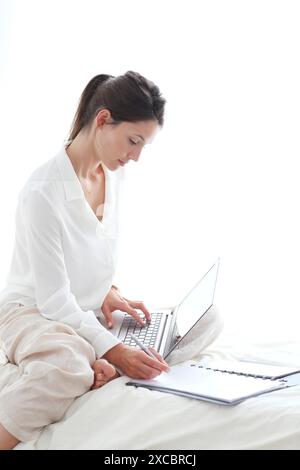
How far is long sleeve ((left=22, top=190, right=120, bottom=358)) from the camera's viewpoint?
4.54ft

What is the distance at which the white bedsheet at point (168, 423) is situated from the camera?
1.05 m

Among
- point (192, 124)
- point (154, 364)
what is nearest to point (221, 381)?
point (154, 364)

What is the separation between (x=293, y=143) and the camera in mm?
2395

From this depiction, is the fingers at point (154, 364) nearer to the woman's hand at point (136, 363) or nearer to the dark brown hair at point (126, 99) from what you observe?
the woman's hand at point (136, 363)

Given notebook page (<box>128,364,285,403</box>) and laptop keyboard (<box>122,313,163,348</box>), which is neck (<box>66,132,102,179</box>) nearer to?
laptop keyboard (<box>122,313,163,348</box>)

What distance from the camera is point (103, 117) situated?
1.51 metres

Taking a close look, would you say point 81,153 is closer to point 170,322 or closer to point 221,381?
point 170,322

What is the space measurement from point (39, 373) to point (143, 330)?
0.43 meters

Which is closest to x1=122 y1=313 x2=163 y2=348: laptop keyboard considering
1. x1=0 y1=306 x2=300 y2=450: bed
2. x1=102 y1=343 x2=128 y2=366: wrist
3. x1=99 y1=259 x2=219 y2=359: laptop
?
x1=99 y1=259 x2=219 y2=359: laptop

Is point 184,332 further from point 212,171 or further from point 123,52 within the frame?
point 123,52
